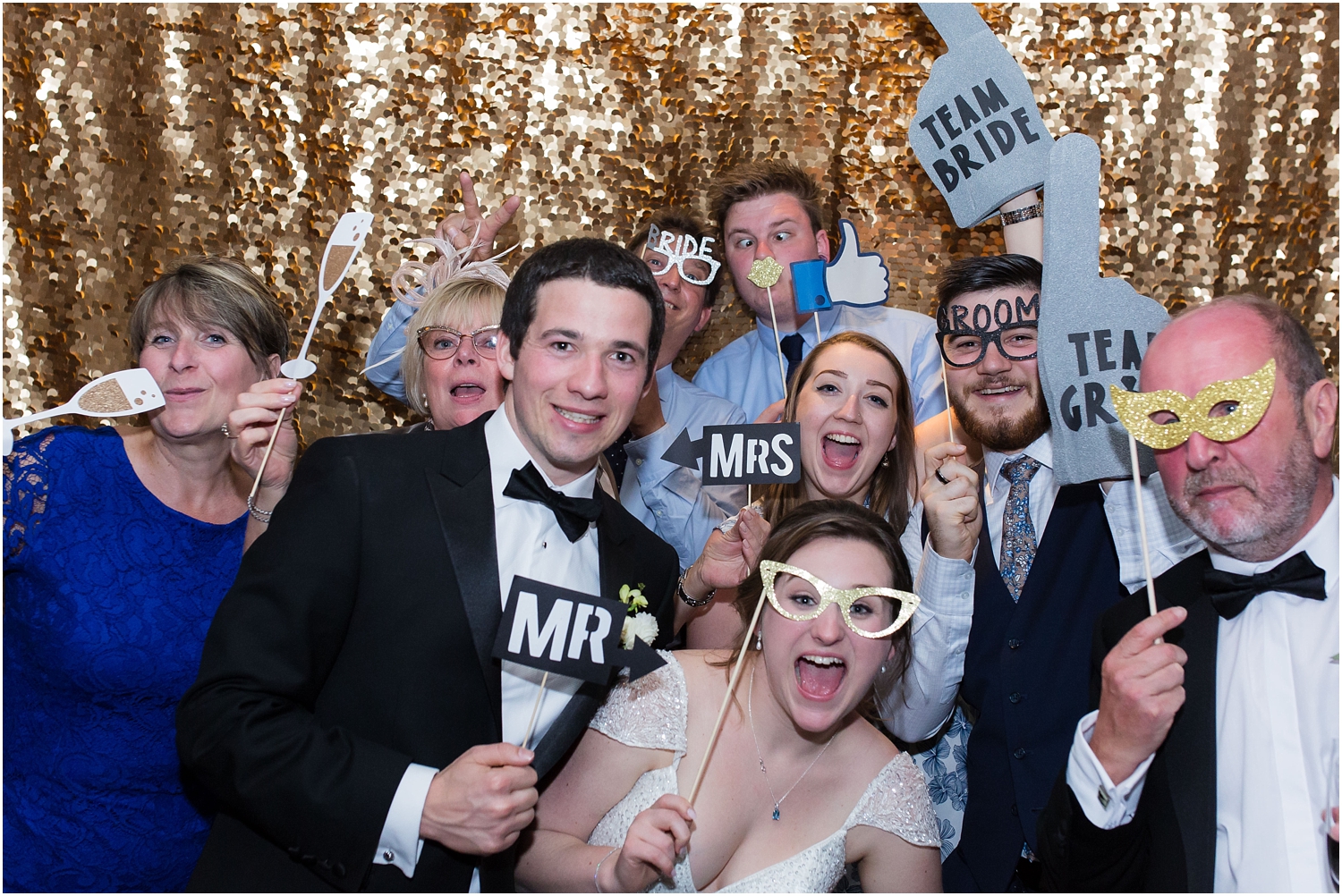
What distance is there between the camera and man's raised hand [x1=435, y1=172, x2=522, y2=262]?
2773 mm

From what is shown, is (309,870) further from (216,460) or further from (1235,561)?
(1235,561)

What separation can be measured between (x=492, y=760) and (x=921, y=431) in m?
1.51

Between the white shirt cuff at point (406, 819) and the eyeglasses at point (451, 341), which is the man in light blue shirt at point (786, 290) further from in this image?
the white shirt cuff at point (406, 819)

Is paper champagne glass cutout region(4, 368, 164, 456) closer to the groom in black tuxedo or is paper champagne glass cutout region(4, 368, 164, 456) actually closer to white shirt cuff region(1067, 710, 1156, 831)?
the groom in black tuxedo

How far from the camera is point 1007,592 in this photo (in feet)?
6.63

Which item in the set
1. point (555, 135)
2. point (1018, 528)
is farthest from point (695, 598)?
point (555, 135)

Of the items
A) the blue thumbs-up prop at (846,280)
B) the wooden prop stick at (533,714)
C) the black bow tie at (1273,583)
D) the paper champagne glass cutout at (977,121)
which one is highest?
the paper champagne glass cutout at (977,121)

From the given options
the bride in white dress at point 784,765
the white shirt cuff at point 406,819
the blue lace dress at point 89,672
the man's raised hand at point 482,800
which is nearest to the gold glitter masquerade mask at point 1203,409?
the bride in white dress at point 784,765

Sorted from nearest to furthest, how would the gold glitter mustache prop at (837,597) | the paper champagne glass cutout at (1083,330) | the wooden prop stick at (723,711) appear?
1. the wooden prop stick at (723,711)
2. the gold glitter mustache prop at (837,597)
3. the paper champagne glass cutout at (1083,330)

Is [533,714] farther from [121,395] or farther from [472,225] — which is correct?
[472,225]

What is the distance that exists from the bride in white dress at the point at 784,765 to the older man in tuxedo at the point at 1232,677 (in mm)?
356

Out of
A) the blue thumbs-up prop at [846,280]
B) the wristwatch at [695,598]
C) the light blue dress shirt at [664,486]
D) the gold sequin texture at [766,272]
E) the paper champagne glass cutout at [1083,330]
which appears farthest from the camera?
the light blue dress shirt at [664,486]

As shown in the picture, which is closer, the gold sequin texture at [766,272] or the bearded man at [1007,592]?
the bearded man at [1007,592]

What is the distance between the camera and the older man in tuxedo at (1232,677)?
1418 millimetres
